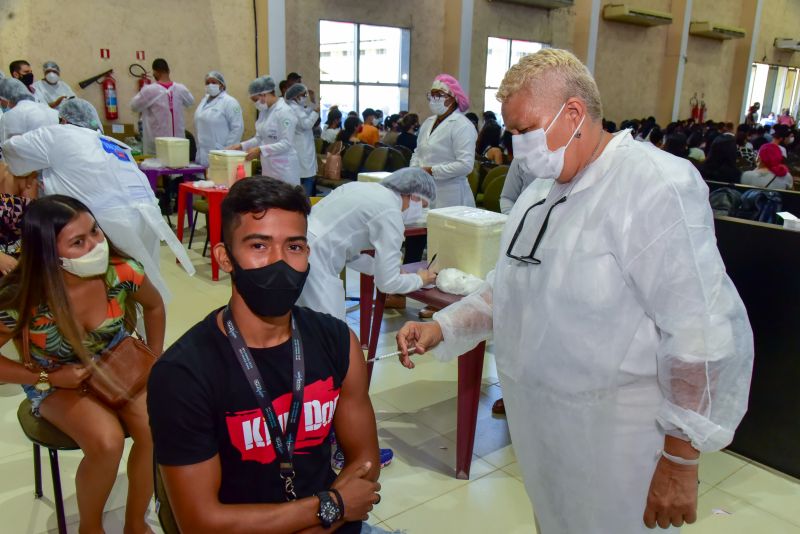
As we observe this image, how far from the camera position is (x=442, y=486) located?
8.02ft

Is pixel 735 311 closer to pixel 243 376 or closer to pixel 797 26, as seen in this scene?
pixel 243 376

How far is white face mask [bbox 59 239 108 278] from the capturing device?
186 centimetres

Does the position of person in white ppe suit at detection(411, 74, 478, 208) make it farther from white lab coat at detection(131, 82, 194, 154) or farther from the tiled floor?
white lab coat at detection(131, 82, 194, 154)

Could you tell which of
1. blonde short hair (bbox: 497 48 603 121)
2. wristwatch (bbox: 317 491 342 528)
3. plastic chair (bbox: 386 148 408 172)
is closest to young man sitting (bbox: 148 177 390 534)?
wristwatch (bbox: 317 491 342 528)

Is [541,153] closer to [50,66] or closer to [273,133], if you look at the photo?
[273,133]

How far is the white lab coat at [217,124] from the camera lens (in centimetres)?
628

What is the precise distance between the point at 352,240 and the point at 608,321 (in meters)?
1.46

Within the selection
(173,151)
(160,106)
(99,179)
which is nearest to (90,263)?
(99,179)

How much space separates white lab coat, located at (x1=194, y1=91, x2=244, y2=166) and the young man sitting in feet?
17.6

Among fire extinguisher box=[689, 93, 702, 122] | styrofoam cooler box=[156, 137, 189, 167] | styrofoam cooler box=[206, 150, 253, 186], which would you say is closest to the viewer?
styrofoam cooler box=[206, 150, 253, 186]

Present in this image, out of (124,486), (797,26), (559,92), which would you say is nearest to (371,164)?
(124,486)

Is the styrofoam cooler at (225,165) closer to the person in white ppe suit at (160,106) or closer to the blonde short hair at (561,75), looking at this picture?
the person in white ppe suit at (160,106)

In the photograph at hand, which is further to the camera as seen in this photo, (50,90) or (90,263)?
(50,90)

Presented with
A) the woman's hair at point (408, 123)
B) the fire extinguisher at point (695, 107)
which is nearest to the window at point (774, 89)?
the fire extinguisher at point (695, 107)
